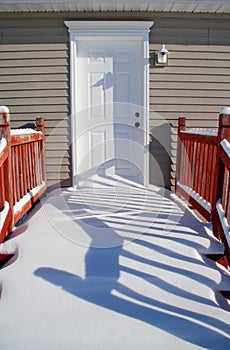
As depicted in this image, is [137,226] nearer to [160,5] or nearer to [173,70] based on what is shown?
[173,70]

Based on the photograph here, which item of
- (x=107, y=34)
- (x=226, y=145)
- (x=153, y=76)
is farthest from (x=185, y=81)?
(x=226, y=145)

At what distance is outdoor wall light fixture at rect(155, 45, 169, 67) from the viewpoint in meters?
3.78

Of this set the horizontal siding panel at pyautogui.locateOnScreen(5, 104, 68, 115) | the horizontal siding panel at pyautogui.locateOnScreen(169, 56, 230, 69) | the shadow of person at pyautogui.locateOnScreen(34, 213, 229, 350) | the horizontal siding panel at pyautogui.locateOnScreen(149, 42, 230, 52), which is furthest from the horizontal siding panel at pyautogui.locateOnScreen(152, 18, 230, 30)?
the shadow of person at pyautogui.locateOnScreen(34, 213, 229, 350)

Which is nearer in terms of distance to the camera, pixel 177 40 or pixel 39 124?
pixel 39 124

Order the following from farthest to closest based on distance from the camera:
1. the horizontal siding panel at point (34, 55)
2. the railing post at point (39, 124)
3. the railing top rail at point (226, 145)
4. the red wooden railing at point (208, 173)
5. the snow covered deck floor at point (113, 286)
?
the horizontal siding panel at point (34, 55) < the railing post at point (39, 124) < the red wooden railing at point (208, 173) < the railing top rail at point (226, 145) < the snow covered deck floor at point (113, 286)

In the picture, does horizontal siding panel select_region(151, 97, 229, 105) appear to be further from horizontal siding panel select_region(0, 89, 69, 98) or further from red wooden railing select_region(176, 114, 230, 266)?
horizontal siding panel select_region(0, 89, 69, 98)

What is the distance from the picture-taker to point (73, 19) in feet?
12.3

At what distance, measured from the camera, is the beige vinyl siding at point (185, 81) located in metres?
3.85

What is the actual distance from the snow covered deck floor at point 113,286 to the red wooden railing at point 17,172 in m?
0.18

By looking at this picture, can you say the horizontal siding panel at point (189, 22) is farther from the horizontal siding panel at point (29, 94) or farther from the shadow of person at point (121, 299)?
the shadow of person at point (121, 299)

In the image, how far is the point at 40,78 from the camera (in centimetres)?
387

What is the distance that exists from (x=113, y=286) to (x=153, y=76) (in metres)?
2.99

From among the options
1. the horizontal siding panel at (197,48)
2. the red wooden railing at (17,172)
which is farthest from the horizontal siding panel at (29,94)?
the horizontal siding panel at (197,48)

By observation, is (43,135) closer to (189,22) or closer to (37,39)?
(37,39)
